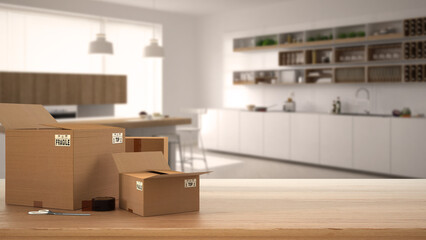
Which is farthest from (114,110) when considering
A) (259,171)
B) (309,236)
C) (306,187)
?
(309,236)

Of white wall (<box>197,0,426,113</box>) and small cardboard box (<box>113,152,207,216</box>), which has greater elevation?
white wall (<box>197,0,426,113</box>)

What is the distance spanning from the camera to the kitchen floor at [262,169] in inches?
259

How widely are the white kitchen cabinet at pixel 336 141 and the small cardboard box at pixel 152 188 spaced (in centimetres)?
572

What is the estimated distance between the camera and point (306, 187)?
197cm

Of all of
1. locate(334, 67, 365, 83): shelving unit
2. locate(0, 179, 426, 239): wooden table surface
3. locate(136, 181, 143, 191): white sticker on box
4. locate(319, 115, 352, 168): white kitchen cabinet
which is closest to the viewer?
locate(0, 179, 426, 239): wooden table surface

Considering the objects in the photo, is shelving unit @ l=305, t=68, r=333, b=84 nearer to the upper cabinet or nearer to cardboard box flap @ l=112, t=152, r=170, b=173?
the upper cabinet

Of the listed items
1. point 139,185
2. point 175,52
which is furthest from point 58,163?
point 175,52

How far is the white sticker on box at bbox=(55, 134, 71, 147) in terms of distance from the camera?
153 cm

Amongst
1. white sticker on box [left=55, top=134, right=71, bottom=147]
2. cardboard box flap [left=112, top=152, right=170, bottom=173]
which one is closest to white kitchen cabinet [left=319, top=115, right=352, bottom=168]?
cardboard box flap [left=112, top=152, right=170, bottom=173]

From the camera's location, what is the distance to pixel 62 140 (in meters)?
1.54

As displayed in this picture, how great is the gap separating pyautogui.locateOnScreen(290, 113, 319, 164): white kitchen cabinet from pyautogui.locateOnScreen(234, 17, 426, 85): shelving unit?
812 mm

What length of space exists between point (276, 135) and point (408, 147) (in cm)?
234

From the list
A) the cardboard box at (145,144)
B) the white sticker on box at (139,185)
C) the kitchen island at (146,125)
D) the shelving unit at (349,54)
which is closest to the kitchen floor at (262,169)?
the kitchen island at (146,125)

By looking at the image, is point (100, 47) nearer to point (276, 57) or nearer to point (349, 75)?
point (276, 57)
